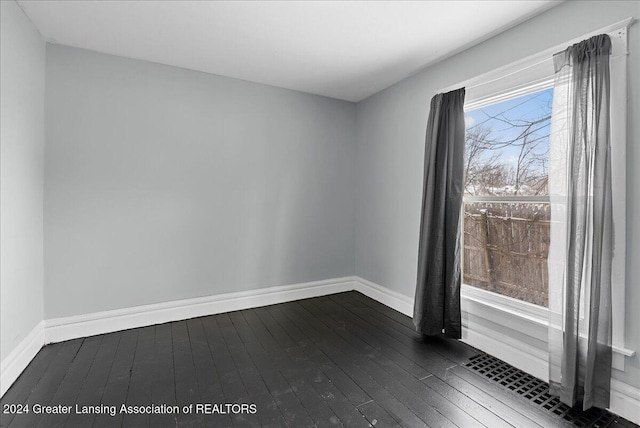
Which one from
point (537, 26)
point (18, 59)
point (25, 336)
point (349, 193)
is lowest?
point (25, 336)

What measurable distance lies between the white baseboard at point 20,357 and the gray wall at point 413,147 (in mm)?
3117

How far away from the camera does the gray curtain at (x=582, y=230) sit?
5.66 feet

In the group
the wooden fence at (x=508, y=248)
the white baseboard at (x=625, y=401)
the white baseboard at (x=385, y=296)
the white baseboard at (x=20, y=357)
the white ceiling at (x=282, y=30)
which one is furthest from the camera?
the white baseboard at (x=385, y=296)

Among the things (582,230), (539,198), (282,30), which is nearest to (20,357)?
(282,30)

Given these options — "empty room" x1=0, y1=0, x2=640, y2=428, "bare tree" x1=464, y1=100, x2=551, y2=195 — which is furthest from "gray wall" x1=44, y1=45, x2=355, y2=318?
"bare tree" x1=464, y1=100, x2=551, y2=195

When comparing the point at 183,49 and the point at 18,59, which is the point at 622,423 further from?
the point at 18,59

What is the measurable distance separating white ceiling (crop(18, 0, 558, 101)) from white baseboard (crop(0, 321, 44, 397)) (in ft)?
7.52

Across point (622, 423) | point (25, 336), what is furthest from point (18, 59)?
point (622, 423)

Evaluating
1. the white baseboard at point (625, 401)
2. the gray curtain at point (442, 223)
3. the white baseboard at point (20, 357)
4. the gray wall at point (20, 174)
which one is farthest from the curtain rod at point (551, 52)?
the white baseboard at point (20, 357)

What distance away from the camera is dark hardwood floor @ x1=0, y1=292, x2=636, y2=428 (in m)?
1.72

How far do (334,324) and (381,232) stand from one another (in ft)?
3.90

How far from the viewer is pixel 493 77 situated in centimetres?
240

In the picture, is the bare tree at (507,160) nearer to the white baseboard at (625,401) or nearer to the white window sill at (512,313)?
the white window sill at (512,313)

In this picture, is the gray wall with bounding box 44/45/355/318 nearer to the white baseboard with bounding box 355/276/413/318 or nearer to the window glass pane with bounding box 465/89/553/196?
the white baseboard with bounding box 355/276/413/318
